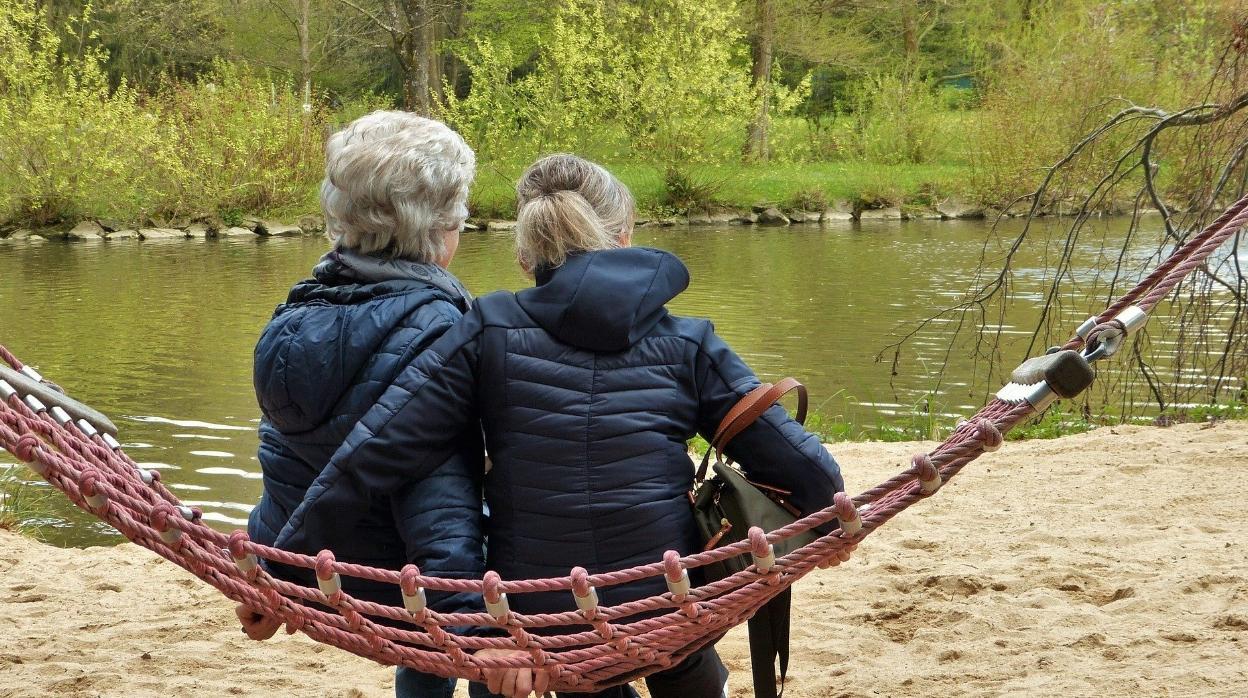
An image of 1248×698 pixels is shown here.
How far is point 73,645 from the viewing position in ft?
12.1

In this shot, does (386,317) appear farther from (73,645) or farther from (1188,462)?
(1188,462)

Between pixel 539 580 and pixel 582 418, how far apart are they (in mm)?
289

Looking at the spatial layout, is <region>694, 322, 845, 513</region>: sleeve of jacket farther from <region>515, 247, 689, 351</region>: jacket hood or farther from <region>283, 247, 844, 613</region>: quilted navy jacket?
<region>515, 247, 689, 351</region>: jacket hood

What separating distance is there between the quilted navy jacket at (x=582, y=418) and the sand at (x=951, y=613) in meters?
1.31

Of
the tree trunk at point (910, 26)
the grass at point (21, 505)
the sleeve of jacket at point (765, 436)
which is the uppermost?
the tree trunk at point (910, 26)

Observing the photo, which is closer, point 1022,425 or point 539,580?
point 539,580

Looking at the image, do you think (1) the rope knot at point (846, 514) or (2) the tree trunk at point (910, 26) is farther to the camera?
(2) the tree trunk at point (910, 26)

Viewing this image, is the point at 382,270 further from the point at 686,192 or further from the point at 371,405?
the point at 686,192

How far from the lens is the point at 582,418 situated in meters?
2.12

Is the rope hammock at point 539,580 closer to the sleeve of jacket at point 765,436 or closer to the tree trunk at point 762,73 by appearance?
the sleeve of jacket at point 765,436

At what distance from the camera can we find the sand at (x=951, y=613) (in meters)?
3.25

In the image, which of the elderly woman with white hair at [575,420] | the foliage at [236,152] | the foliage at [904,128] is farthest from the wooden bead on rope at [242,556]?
the foliage at [904,128]

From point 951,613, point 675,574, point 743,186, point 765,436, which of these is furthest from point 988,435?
point 743,186

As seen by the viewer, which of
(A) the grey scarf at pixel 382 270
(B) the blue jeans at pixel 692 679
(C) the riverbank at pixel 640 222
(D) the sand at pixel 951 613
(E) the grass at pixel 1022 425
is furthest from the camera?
(C) the riverbank at pixel 640 222
